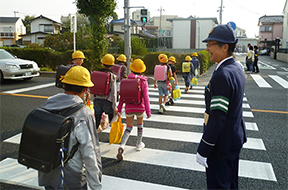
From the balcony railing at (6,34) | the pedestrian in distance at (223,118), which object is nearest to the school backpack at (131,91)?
the pedestrian in distance at (223,118)

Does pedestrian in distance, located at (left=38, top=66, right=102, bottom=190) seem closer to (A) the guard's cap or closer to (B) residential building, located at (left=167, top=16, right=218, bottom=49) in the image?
(A) the guard's cap

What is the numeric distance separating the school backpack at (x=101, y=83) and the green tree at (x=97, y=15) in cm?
1235

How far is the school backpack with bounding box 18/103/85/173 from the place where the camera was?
209 centimetres

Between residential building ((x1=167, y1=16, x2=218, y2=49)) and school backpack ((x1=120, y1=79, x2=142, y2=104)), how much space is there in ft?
166

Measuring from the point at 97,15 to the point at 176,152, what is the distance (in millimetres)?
13681

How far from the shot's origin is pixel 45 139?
82.6 inches

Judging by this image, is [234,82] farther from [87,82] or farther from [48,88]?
[48,88]

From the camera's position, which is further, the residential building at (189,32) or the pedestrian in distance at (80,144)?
the residential building at (189,32)

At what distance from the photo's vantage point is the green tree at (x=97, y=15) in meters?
16.3

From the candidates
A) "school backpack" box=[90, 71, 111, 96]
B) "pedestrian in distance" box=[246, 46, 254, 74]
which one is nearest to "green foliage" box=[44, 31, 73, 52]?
"pedestrian in distance" box=[246, 46, 254, 74]

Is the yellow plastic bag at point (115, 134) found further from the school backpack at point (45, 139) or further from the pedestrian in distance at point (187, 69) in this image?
→ the pedestrian in distance at point (187, 69)

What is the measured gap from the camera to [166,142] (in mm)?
5656

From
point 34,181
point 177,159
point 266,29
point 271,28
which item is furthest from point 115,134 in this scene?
point 266,29

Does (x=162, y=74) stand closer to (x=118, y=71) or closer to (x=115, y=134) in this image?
(x=118, y=71)
